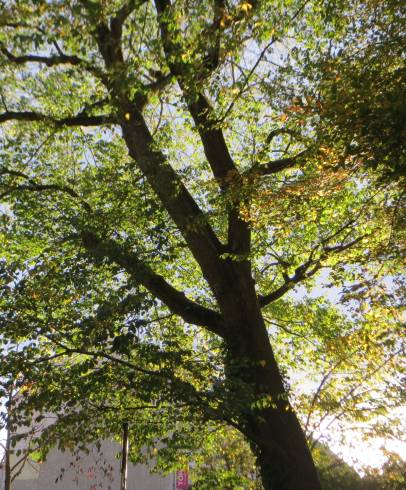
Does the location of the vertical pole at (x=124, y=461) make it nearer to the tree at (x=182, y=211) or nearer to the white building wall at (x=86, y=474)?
the tree at (x=182, y=211)

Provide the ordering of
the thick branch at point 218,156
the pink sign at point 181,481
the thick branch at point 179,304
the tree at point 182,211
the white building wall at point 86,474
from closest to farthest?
the tree at point 182,211 → the thick branch at point 218,156 → the thick branch at point 179,304 → the pink sign at point 181,481 → the white building wall at point 86,474

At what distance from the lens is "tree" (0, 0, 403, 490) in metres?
6.41

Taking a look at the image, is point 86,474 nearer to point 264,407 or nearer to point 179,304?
point 179,304

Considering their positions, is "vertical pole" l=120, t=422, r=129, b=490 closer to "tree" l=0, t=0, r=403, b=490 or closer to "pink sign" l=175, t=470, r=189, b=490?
"tree" l=0, t=0, r=403, b=490

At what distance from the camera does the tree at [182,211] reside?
6.41 meters

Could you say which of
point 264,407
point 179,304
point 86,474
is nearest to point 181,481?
point 86,474

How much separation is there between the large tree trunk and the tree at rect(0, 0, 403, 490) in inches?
1.0

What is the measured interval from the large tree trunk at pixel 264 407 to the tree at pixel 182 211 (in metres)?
0.03

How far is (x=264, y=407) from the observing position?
702 centimetres

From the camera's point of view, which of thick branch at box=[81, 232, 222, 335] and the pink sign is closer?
thick branch at box=[81, 232, 222, 335]

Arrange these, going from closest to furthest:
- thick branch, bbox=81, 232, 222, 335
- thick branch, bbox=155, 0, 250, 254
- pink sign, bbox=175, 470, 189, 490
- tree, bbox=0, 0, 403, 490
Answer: tree, bbox=0, 0, 403, 490 → thick branch, bbox=155, 0, 250, 254 → thick branch, bbox=81, 232, 222, 335 → pink sign, bbox=175, 470, 189, 490

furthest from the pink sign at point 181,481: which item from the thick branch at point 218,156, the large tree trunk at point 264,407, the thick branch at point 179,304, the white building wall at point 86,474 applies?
the thick branch at point 218,156

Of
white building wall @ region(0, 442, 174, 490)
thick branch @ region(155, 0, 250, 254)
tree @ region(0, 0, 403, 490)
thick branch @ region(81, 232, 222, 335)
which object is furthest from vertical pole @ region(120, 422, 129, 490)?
white building wall @ region(0, 442, 174, 490)

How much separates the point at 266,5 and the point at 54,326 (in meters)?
6.14
